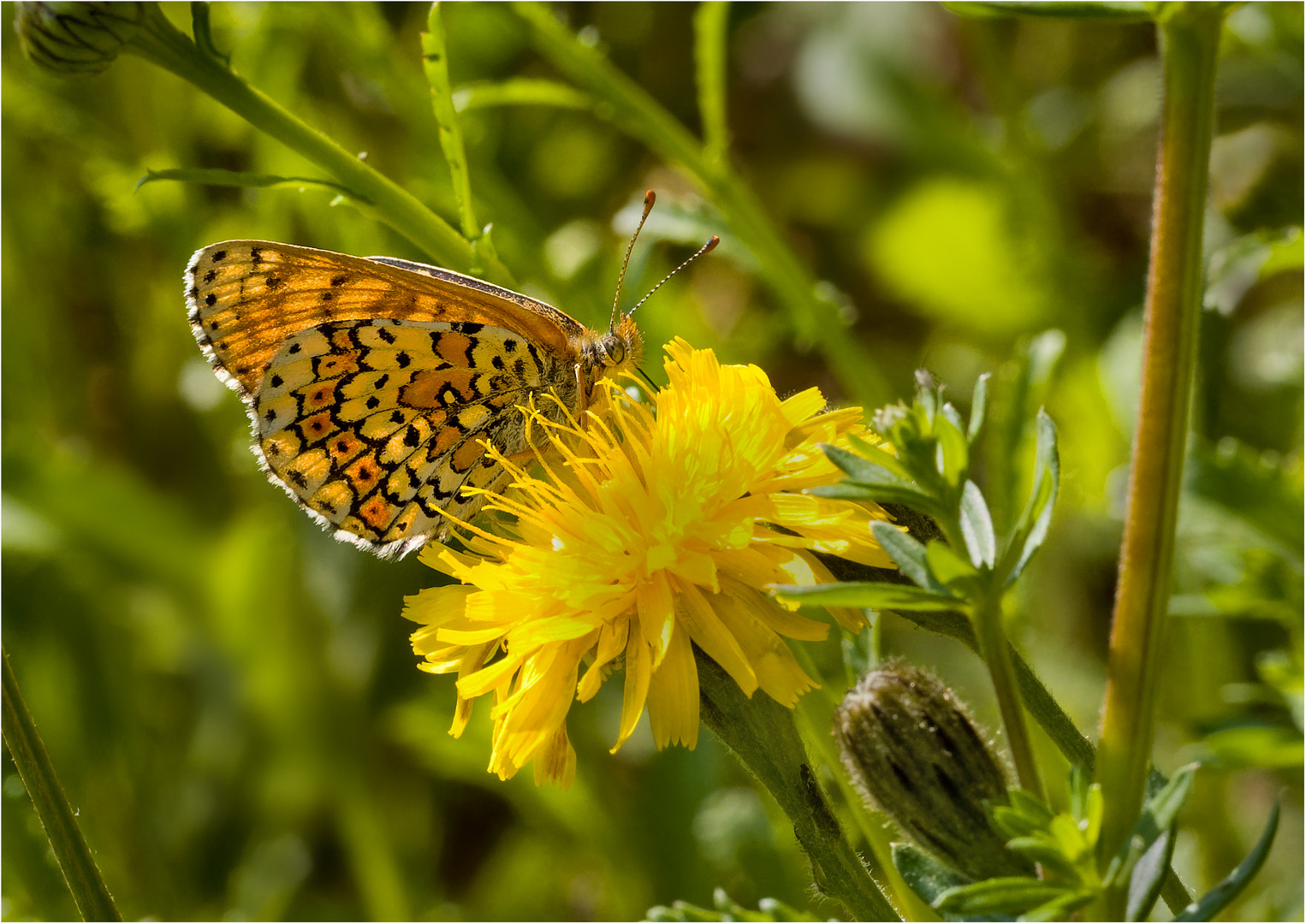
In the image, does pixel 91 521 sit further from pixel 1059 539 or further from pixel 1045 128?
pixel 1045 128

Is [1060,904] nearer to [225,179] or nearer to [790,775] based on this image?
[790,775]

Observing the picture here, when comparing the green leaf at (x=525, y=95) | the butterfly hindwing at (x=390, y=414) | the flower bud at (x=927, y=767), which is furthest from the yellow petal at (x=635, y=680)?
the green leaf at (x=525, y=95)

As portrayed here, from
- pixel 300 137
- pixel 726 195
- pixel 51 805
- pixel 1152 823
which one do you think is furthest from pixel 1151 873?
pixel 726 195

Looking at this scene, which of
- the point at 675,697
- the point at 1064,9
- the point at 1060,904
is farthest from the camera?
the point at 675,697

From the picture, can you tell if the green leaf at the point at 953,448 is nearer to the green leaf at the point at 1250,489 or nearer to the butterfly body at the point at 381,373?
the butterfly body at the point at 381,373

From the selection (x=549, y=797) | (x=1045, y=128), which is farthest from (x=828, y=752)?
(x=1045, y=128)

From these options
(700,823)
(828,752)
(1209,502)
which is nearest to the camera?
(828,752)

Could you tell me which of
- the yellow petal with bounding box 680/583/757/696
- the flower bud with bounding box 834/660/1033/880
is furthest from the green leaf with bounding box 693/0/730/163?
the flower bud with bounding box 834/660/1033/880
